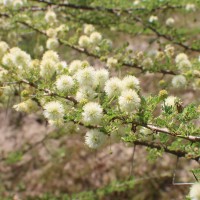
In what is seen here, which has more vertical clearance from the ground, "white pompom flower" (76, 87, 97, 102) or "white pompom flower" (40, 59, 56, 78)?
Result: "white pompom flower" (40, 59, 56, 78)

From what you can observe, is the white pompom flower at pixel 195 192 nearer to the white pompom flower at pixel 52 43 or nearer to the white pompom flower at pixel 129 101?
the white pompom flower at pixel 129 101

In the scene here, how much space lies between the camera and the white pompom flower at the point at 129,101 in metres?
1.90

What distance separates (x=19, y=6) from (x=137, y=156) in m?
4.03

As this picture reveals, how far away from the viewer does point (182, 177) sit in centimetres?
673

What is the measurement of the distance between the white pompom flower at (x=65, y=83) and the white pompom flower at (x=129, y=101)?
1.18 feet

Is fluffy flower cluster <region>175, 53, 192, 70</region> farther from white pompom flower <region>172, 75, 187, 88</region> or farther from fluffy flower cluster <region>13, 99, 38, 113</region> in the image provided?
fluffy flower cluster <region>13, 99, 38, 113</region>

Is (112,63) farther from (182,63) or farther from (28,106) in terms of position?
(28,106)

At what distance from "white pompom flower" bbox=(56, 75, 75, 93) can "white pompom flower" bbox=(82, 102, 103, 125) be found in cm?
23

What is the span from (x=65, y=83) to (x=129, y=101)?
0.44 metres

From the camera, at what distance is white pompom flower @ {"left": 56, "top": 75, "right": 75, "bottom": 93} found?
215 centimetres

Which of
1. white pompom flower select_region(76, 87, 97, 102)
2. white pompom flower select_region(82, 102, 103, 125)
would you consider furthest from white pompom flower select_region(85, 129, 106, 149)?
white pompom flower select_region(76, 87, 97, 102)

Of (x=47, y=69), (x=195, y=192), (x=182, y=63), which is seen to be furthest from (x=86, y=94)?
(x=182, y=63)

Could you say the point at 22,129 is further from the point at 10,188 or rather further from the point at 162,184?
the point at 162,184

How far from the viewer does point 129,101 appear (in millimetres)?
1896
